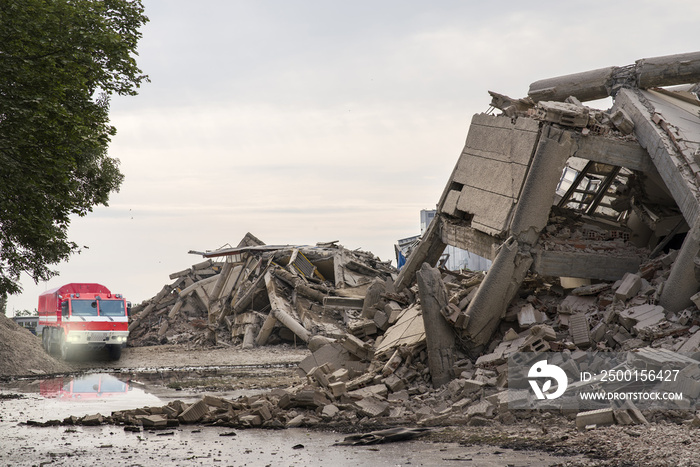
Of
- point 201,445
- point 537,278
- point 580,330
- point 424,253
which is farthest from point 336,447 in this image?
point 424,253

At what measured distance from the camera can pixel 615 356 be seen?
12.2 meters

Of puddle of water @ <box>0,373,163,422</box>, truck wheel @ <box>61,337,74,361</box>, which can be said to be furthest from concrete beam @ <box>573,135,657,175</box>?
truck wheel @ <box>61,337,74,361</box>

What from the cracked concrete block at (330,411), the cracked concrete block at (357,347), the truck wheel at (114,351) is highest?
the cracked concrete block at (357,347)

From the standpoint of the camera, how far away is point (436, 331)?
13914 mm

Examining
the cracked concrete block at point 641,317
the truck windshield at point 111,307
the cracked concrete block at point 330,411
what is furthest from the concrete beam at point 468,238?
the truck windshield at point 111,307

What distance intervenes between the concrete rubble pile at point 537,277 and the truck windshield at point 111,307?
10973 millimetres

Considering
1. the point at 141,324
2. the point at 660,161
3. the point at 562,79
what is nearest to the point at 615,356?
the point at 660,161

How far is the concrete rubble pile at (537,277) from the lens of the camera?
41.1 ft

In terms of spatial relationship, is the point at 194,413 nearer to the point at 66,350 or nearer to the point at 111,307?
the point at 111,307

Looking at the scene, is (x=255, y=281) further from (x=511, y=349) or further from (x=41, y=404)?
(x=511, y=349)

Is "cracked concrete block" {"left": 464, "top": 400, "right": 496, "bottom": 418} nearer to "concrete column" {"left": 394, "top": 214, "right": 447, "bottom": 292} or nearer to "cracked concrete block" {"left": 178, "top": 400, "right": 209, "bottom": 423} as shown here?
"cracked concrete block" {"left": 178, "top": 400, "right": 209, "bottom": 423}

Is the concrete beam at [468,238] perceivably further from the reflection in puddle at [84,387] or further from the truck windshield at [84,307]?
the truck windshield at [84,307]

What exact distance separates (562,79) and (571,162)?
2715 millimetres

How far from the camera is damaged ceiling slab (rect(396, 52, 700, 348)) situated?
1409 cm
